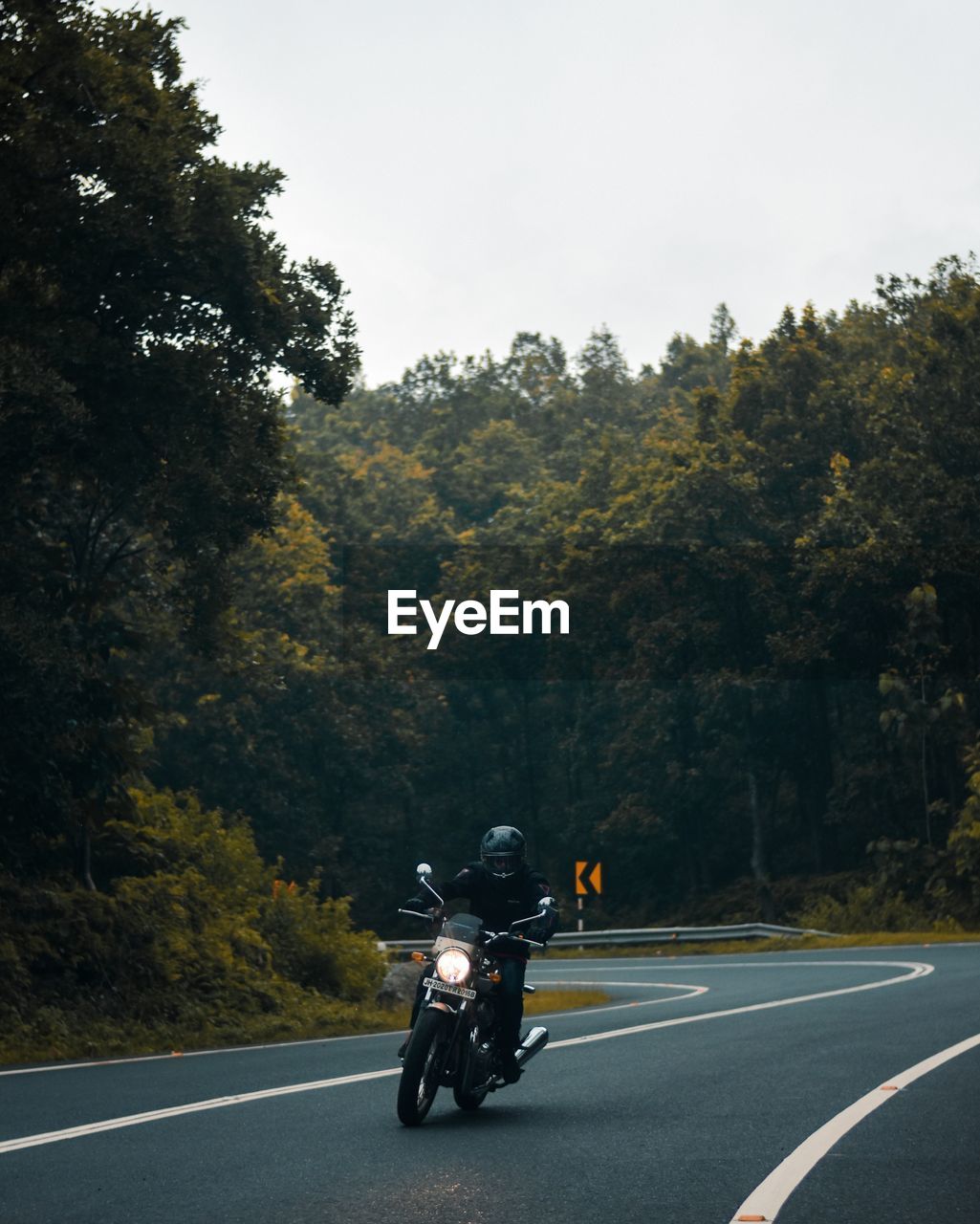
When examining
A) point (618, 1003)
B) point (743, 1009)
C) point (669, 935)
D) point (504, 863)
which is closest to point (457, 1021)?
point (504, 863)

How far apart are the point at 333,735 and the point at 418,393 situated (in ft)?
186

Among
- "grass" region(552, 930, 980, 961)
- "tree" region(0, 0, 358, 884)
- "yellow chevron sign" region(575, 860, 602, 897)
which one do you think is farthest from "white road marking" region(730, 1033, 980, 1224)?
"yellow chevron sign" region(575, 860, 602, 897)

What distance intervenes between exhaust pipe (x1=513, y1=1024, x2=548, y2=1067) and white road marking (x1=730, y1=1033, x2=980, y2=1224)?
1853 millimetres

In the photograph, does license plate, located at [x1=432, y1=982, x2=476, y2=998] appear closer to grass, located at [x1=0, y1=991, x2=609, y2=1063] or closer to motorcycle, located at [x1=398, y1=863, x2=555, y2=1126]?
motorcycle, located at [x1=398, y1=863, x2=555, y2=1126]

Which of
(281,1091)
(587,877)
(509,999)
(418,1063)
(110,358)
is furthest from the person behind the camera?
(587,877)

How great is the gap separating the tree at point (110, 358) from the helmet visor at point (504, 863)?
9.14m

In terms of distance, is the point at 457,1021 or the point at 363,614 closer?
the point at 457,1021

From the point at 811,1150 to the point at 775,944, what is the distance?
34497mm

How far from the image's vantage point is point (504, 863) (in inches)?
433

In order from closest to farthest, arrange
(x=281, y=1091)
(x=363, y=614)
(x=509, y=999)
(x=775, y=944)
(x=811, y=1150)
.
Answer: (x=811, y=1150), (x=509, y=999), (x=281, y=1091), (x=775, y=944), (x=363, y=614)

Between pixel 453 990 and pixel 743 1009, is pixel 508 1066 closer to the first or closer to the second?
pixel 453 990

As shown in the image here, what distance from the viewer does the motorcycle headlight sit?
1014 centimetres

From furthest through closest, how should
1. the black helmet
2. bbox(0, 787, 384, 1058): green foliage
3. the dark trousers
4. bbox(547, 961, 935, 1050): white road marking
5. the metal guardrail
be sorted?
the metal guardrail → bbox(0, 787, 384, 1058): green foliage → bbox(547, 961, 935, 1050): white road marking → the black helmet → the dark trousers

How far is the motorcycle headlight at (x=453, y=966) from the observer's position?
1014cm
